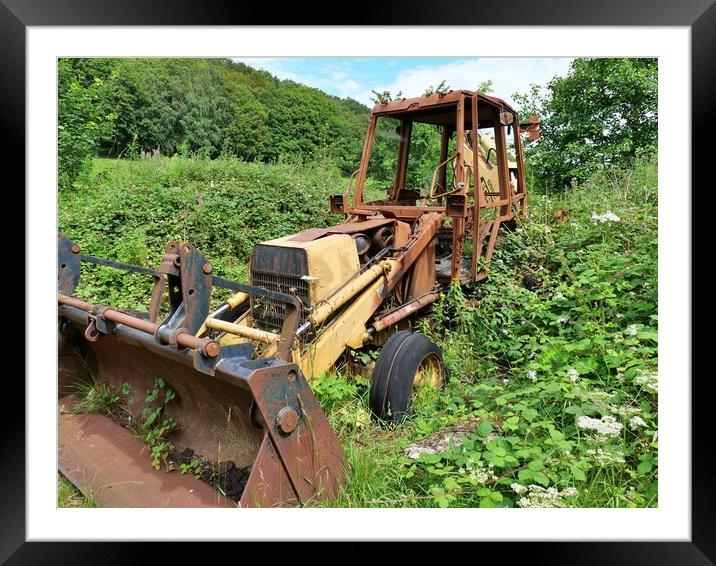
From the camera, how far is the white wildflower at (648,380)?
2.86m

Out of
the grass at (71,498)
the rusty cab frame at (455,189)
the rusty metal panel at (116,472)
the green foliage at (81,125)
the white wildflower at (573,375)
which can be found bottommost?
the grass at (71,498)

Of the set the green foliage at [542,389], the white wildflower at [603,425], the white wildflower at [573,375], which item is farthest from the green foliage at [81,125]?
the white wildflower at [603,425]

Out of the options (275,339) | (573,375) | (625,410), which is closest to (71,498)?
(275,339)

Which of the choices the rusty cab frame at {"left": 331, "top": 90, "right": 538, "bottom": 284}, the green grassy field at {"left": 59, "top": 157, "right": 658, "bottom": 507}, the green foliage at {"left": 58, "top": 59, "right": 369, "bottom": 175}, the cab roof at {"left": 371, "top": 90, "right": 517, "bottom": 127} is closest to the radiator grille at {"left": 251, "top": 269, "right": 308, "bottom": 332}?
the green grassy field at {"left": 59, "top": 157, "right": 658, "bottom": 507}

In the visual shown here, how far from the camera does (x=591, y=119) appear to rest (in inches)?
231

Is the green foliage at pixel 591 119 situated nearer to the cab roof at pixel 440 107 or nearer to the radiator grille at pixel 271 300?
the cab roof at pixel 440 107

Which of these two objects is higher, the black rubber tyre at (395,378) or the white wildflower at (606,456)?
the black rubber tyre at (395,378)

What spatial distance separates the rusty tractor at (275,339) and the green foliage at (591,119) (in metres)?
0.91
